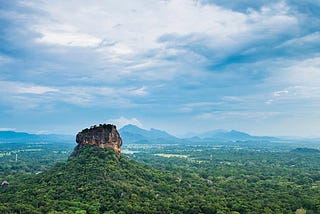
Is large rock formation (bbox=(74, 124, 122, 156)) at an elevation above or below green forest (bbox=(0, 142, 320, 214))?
above

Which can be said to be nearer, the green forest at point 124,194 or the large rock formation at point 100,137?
the green forest at point 124,194

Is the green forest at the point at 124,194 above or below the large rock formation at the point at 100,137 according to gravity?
below

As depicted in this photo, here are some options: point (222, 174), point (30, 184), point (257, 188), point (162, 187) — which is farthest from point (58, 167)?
point (222, 174)

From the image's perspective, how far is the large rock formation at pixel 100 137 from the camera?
212 ft

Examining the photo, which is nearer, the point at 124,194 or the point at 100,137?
the point at 124,194

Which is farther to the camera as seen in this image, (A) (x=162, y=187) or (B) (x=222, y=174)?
(B) (x=222, y=174)

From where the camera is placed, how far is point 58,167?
5959 cm

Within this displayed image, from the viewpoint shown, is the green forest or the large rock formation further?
the large rock formation

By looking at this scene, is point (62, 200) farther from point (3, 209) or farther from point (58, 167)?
point (58, 167)

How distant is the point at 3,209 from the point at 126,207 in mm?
13827

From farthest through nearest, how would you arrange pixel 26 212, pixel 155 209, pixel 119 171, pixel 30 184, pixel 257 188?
1. pixel 257 188
2. pixel 119 171
3. pixel 30 184
4. pixel 155 209
5. pixel 26 212

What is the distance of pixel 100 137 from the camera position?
64438 mm

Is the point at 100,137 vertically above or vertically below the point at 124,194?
above

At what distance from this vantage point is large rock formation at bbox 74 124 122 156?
64.5 m
